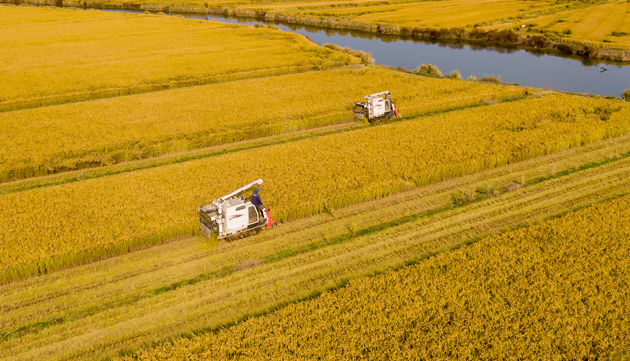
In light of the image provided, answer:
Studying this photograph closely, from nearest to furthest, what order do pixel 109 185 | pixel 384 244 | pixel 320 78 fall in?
1. pixel 384 244
2. pixel 109 185
3. pixel 320 78

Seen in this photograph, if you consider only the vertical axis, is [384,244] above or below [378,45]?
below

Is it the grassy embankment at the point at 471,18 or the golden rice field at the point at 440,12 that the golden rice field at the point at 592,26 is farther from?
the golden rice field at the point at 440,12

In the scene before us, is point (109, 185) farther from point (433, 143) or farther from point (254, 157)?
point (433, 143)

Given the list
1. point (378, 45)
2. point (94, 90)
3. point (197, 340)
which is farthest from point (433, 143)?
point (378, 45)

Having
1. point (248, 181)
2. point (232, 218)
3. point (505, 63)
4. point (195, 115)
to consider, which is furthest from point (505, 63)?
point (232, 218)

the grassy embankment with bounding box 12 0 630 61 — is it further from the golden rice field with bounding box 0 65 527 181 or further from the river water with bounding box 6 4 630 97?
the golden rice field with bounding box 0 65 527 181

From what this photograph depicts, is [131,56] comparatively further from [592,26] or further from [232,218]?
[592,26]

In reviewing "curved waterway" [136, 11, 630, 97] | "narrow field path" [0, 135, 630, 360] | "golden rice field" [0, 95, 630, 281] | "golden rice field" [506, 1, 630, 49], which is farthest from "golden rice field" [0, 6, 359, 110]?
"golden rice field" [506, 1, 630, 49]
